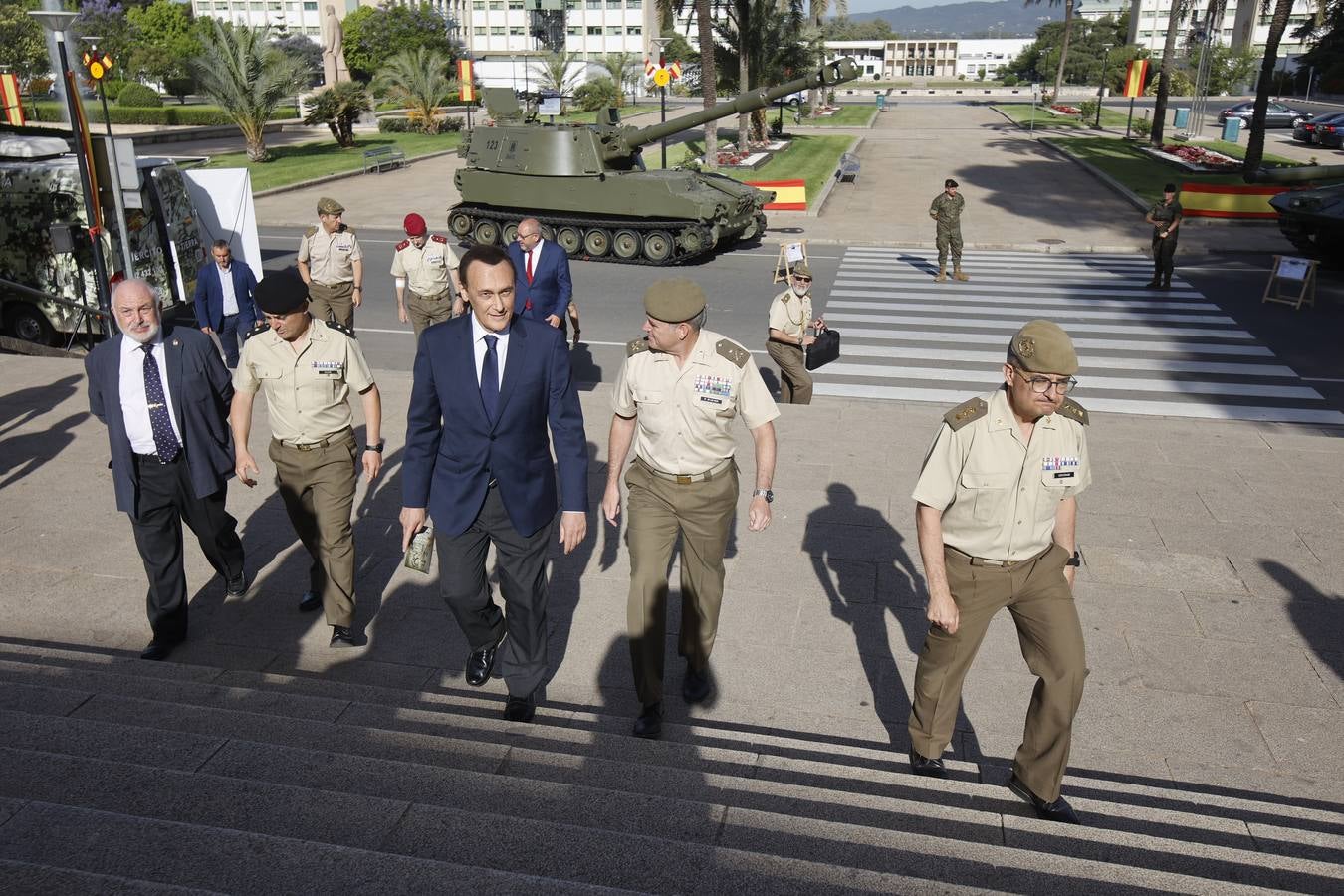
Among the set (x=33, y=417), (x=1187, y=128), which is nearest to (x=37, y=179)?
(x=33, y=417)

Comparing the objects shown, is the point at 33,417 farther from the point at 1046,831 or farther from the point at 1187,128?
the point at 1187,128

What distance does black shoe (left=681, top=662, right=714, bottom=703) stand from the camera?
5289 mm

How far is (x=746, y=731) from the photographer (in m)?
5.04

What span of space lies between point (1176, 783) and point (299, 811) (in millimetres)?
3729

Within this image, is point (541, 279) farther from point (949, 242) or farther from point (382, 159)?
point (382, 159)

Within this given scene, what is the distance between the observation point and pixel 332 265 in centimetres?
1141

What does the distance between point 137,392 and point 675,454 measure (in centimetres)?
288

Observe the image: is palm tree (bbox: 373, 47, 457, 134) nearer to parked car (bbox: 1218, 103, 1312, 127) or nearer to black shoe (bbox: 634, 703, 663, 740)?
parked car (bbox: 1218, 103, 1312, 127)

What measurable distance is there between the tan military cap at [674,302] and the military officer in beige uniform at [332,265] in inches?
297

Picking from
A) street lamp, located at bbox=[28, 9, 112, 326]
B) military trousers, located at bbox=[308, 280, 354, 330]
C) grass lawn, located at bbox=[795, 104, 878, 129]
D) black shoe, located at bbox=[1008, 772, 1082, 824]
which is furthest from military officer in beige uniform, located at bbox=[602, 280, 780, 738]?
grass lawn, located at bbox=[795, 104, 878, 129]

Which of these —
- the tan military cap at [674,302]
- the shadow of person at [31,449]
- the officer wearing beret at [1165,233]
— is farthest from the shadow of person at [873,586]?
the officer wearing beret at [1165,233]

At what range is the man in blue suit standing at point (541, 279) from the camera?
920 cm

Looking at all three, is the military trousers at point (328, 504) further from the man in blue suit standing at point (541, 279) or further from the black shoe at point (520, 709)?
the man in blue suit standing at point (541, 279)

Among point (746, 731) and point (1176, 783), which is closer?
point (1176, 783)
